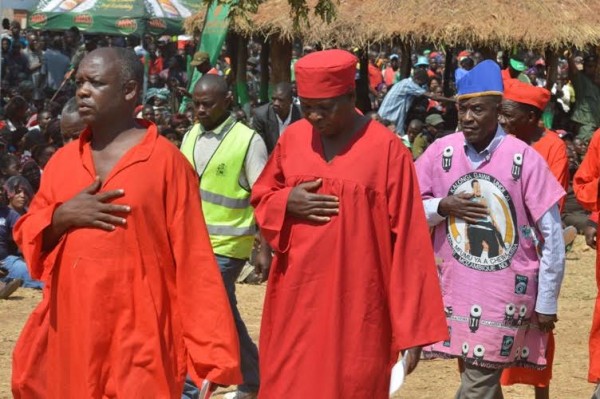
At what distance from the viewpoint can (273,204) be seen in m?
5.40

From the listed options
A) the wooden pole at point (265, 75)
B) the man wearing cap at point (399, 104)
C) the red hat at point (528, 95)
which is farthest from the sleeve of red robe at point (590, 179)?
the wooden pole at point (265, 75)

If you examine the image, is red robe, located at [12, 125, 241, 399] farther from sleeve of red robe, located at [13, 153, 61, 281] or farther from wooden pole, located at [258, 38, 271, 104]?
wooden pole, located at [258, 38, 271, 104]

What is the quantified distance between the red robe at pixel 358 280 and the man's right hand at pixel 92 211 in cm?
94

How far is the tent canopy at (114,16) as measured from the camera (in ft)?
99.0

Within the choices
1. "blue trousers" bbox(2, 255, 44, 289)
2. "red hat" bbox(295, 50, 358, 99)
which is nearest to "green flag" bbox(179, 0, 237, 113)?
"blue trousers" bbox(2, 255, 44, 289)

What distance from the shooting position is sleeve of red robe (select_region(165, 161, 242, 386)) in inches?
182

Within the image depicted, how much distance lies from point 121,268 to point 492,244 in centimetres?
218

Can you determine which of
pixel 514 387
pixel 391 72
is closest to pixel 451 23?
pixel 391 72

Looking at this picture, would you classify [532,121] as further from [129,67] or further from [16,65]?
[16,65]

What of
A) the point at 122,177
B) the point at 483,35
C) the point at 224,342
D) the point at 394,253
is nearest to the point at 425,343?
the point at 394,253

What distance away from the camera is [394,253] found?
5.24 meters

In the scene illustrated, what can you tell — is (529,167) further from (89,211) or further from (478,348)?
(89,211)

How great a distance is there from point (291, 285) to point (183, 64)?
26.8 metres

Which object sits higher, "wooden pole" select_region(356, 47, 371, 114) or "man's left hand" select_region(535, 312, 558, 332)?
"man's left hand" select_region(535, 312, 558, 332)
